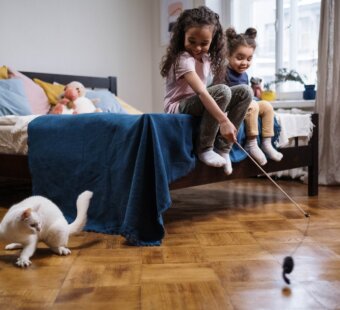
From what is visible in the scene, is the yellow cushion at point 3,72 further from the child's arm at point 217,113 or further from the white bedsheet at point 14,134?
the child's arm at point 217,113

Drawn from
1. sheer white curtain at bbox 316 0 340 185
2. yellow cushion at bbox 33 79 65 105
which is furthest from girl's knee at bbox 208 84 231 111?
yellow cushion at bbox 33 79 65 105

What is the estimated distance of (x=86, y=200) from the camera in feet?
4.92

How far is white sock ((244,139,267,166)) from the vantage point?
6.64 ft

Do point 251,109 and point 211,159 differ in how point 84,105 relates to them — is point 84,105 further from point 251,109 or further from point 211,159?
point 211,159

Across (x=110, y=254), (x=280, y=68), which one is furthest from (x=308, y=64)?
(x=110, y=254)

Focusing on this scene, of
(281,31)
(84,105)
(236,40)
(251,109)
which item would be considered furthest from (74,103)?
(281,31)

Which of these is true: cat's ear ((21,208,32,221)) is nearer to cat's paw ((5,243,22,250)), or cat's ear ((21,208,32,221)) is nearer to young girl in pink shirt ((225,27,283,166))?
cat's paw ((5,243,22,250))

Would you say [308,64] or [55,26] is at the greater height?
[55,26]

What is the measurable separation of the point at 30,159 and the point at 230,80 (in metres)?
1.04

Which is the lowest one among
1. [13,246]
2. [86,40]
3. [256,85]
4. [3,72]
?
[13,246]

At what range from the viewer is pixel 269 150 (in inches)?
84.0

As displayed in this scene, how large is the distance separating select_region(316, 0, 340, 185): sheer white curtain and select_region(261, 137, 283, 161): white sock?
94 centimetres

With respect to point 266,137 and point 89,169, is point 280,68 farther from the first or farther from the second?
point 89,169

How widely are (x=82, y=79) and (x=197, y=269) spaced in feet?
8.61
